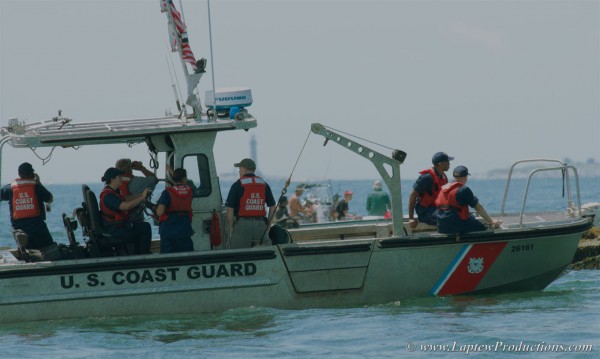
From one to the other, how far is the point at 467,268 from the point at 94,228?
13.9ft

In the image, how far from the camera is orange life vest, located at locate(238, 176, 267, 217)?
11.9m

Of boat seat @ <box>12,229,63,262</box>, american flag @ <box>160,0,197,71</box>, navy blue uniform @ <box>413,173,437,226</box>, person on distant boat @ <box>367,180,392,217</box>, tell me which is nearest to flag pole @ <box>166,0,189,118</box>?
american flag @ <box>160,0,197,71</box>

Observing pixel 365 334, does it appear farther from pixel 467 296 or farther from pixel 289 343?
pixel 467 296

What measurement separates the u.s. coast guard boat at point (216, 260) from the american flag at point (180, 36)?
0.02m

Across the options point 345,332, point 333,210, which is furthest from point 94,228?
point 333,210

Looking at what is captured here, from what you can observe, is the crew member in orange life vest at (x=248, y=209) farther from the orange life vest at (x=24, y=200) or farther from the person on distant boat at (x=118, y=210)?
the orange life vest at (x=24, y=200)

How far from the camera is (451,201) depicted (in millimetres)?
12023

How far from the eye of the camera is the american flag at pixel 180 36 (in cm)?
1194

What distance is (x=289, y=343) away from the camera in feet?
34.5

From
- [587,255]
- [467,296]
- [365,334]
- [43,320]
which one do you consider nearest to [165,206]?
[43,320]

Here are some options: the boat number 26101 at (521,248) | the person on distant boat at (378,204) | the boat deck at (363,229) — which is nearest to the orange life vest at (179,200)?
the boat deck at (363,229)

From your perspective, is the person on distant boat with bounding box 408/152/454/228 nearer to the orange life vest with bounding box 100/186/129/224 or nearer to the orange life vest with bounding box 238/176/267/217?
the orange life vest with bounding box 238/176/267/217

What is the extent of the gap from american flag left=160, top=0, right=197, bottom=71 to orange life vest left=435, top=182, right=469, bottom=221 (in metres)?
3.21

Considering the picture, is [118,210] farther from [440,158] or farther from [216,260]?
[440,158]
